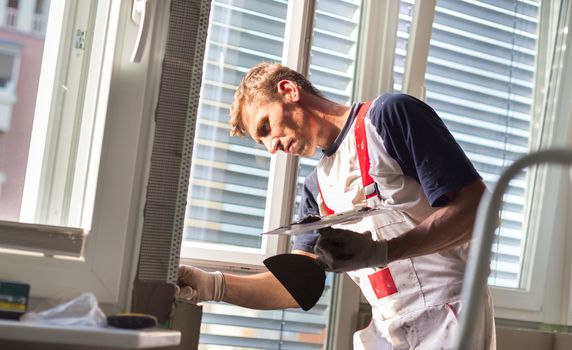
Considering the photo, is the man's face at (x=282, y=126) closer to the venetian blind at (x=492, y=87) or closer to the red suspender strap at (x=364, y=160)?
the red suspender strap at (x=364, y=160)

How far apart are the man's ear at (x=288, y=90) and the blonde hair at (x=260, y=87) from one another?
10mm

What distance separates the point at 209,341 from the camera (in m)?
2.24

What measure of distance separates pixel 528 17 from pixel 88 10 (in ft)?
5.84

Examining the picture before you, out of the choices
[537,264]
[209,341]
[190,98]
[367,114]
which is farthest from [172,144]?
→ [537,264]

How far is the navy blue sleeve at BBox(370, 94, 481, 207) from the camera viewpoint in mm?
1743

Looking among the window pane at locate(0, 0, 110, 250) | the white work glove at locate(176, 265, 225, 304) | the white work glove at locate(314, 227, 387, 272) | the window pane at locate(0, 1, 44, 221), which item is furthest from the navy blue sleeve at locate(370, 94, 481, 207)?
the window pane at locate(0, 1, 44, 221)

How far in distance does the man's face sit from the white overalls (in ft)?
0.31

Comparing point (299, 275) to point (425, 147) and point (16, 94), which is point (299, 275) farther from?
point (16, 94)

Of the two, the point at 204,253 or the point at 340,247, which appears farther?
the point at 204,253

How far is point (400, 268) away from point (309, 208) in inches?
13.2

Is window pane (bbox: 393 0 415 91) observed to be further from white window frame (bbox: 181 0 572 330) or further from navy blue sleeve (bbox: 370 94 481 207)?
navy blue sleeve (bbox: 370 94 481 207)

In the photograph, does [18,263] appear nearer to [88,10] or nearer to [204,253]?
[88,10]

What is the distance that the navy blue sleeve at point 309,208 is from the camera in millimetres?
2091

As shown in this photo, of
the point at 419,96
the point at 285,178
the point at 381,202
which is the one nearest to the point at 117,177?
the point at 381,202
